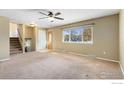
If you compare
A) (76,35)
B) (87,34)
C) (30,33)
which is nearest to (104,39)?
(87,34)

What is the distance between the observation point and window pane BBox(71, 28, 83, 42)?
553 centimetres

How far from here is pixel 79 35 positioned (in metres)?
5.62

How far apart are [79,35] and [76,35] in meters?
0.25

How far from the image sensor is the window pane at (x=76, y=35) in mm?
5526

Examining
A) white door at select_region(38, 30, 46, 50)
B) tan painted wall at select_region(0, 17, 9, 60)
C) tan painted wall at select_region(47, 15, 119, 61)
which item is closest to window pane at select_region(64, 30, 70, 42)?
tan painted wall at select_region(47, 15, 119, 61)

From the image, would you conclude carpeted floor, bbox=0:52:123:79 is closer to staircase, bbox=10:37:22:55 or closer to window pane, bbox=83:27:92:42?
window pane, bbox=83:27:92:42

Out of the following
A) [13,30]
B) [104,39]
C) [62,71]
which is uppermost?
[13,30]

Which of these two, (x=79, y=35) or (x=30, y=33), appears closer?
(x=79, y=35)

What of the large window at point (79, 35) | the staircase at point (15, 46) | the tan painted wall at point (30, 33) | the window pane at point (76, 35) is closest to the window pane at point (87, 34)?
the large window at point (79, 35)

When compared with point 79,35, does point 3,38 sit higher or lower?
lower

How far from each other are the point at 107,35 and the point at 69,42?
7.72ft

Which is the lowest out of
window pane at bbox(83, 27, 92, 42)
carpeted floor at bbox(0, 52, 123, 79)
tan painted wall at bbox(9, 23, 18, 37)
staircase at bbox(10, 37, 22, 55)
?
carpeted floor at bbox(0, 52, 123, 79)

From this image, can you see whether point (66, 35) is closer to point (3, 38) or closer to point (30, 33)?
point (30, 33)
